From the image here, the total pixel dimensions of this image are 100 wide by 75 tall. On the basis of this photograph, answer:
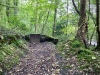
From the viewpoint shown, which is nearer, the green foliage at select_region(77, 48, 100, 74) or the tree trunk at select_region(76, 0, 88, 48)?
the green foliage at select_region(77, 48, 100, 74)

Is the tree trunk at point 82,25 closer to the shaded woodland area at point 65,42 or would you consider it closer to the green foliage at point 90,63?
the shaded woodland area at point 65,42

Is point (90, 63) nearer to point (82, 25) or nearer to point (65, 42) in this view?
point (82, 25)

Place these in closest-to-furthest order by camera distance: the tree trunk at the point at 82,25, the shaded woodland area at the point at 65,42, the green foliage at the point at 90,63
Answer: the green foliage at the point at 90,63 < the shaded woodland area at the point at 65,42 < the tree trunk at the point at 82,25

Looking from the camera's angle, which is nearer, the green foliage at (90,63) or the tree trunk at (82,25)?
the green foliage at (90,63)

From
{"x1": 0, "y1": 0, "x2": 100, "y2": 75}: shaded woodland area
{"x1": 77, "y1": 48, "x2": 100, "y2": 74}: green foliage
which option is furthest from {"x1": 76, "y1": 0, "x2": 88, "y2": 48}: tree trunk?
{"x1": 77, "y1": 48, "x2": 100, "y2": 74}: green foliage

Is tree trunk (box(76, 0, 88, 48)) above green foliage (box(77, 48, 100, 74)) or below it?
above

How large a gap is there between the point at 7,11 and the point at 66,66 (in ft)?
52.2

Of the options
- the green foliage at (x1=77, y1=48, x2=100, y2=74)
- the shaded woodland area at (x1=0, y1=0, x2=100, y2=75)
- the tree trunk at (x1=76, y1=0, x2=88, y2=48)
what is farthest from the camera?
the tree trunk at (x1=76, y1=0, x2=88, y2=48)

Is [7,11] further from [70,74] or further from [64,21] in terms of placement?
[70,74]

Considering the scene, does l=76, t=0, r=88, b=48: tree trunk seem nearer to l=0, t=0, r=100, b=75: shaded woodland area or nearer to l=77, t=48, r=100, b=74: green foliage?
l=0, t=0, r=100, b=75: shaded woodland area

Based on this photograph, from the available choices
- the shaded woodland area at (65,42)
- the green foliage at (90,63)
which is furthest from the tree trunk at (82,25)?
the green foliage at (90,63)

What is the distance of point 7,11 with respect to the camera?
20203 millimetres

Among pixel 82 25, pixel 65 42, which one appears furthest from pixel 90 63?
pixel 65 42

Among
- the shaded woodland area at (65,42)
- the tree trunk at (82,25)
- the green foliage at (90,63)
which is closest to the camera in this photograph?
the green foliage at (90,63)
